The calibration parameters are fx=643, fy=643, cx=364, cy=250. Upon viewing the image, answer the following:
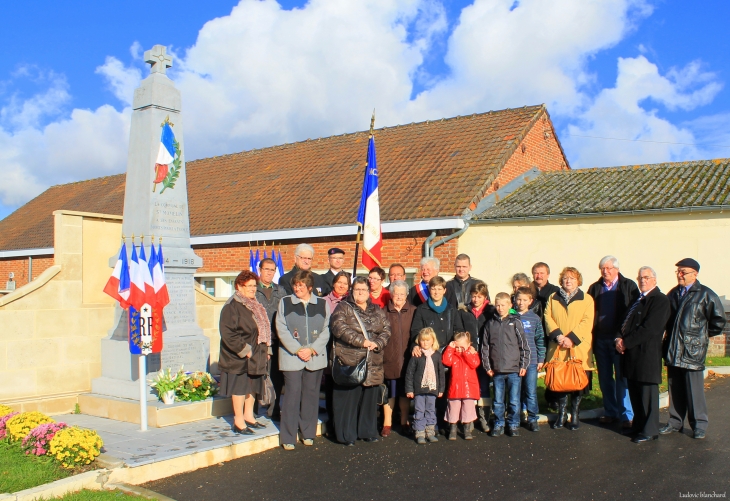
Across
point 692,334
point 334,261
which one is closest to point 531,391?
point 692,334

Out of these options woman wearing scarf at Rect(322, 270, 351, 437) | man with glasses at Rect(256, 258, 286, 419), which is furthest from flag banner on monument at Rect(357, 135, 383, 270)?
man with glasses at Rect(256, 258, 286, 419)

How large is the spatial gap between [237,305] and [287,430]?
1.34m

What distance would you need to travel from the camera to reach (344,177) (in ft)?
59.7

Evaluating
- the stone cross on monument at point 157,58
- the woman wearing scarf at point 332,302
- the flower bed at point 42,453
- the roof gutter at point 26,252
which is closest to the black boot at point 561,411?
the woman wearing scarf at point 332,302

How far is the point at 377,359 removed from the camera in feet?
21.4

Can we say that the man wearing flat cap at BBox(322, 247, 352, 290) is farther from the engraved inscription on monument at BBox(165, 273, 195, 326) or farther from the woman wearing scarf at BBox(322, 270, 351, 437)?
the engraved inscription on monument at BBox(165, 273, 195, 326)

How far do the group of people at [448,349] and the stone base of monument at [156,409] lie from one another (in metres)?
0.47

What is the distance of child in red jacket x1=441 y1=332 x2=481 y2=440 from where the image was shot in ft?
21.9

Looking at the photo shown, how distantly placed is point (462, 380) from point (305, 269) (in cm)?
210

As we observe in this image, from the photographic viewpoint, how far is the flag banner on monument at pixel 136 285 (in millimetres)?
6605

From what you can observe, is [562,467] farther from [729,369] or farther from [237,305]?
[729,369]

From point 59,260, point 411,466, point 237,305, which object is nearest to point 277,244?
point 59,260

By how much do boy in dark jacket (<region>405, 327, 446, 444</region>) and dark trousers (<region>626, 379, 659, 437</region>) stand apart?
2044mm

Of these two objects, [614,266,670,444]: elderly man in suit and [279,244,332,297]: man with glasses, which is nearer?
[614,266,670,444]: elderly man in suit
